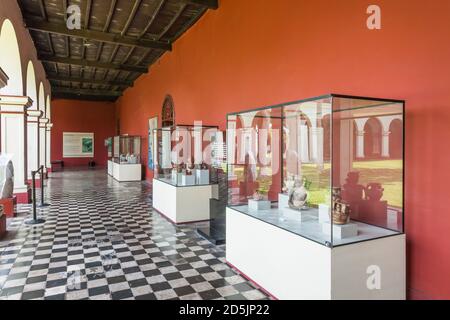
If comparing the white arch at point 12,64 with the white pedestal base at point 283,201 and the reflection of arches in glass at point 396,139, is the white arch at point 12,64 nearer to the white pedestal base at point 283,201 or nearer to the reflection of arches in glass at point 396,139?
the white pedestal base at point 283,201

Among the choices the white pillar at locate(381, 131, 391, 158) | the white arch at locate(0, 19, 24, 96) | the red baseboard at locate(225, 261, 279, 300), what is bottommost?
the red baseboard at locate(225, 261, 279, 300)

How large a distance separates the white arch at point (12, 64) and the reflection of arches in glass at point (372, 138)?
771 centimetres

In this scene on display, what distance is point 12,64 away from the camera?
7.65 meters

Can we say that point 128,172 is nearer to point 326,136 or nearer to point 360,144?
point 326,136

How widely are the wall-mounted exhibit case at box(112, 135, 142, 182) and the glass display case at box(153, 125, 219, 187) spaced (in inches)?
205

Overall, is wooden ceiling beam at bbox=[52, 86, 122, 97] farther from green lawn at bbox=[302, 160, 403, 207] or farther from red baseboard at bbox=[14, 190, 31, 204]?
green lawn at bbox=[302, 160, 403, 207]

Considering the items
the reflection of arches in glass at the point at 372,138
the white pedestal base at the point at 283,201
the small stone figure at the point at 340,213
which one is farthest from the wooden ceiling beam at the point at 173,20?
the small stone figure at the point at 340,213

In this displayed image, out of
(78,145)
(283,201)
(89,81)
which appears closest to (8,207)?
(283,201)

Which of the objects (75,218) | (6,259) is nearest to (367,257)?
(6,259)

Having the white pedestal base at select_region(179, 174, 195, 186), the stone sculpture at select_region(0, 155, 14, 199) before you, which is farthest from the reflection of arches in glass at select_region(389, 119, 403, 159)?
the stone sculpture at select_region(0, 155, 14, 199)

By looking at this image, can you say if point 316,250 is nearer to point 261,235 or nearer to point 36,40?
point 261,235

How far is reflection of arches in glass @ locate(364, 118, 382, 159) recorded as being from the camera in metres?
3.08

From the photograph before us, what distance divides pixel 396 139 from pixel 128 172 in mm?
11734
